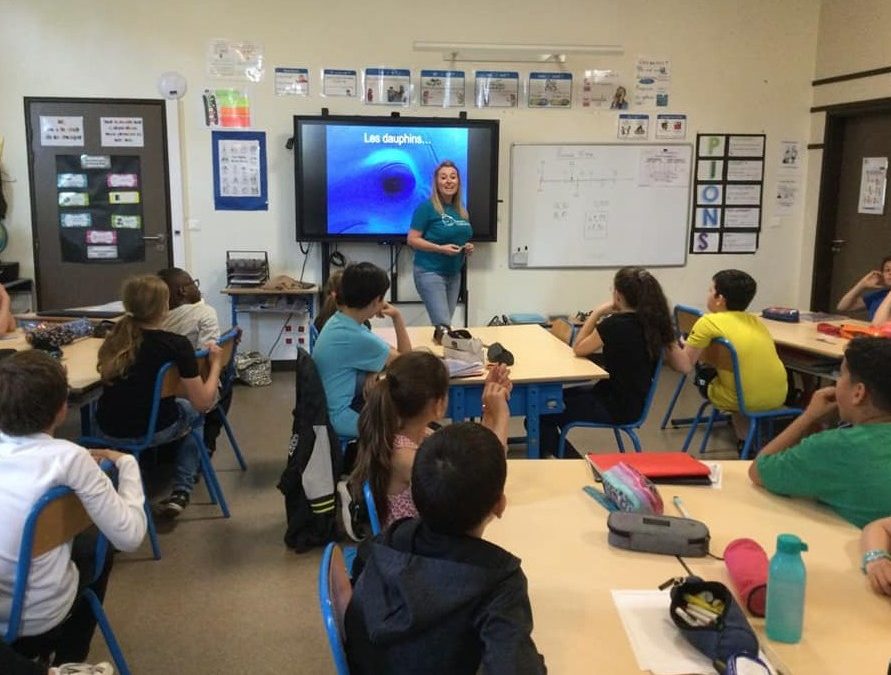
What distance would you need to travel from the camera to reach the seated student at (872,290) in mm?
4562

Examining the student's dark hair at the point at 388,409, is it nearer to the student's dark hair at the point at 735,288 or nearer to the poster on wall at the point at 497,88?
the student's dark hair at the point at 735,288

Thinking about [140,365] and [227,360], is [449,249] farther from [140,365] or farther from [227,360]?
[140,365]

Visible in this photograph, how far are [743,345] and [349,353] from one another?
6.11ft

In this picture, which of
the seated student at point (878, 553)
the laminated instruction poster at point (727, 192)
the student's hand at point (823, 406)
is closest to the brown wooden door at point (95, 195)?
the laminated instruction poster at point (727, 192)

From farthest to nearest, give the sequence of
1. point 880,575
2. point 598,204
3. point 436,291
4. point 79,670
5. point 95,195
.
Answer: point 598,204
point 95,195
point 436,291
point 79,670
point 880,575

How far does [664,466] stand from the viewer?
1992 millimetres

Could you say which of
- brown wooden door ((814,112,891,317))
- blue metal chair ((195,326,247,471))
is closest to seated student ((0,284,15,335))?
blue metal chair ((195,326,247,471))

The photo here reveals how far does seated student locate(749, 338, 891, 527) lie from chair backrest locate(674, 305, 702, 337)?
8.78 feet

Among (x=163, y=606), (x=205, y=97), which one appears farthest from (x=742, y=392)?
(x=205, y=97)

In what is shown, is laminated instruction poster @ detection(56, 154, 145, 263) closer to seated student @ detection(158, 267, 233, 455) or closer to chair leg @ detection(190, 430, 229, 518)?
seated student @ detection(158, 267, 233, 455)

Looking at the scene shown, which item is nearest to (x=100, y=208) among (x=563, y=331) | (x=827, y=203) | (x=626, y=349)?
(x=563, y=331)

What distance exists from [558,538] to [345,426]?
1.36 metres

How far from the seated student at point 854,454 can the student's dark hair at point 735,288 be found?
6.46ft

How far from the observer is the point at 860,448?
5.54 feet
